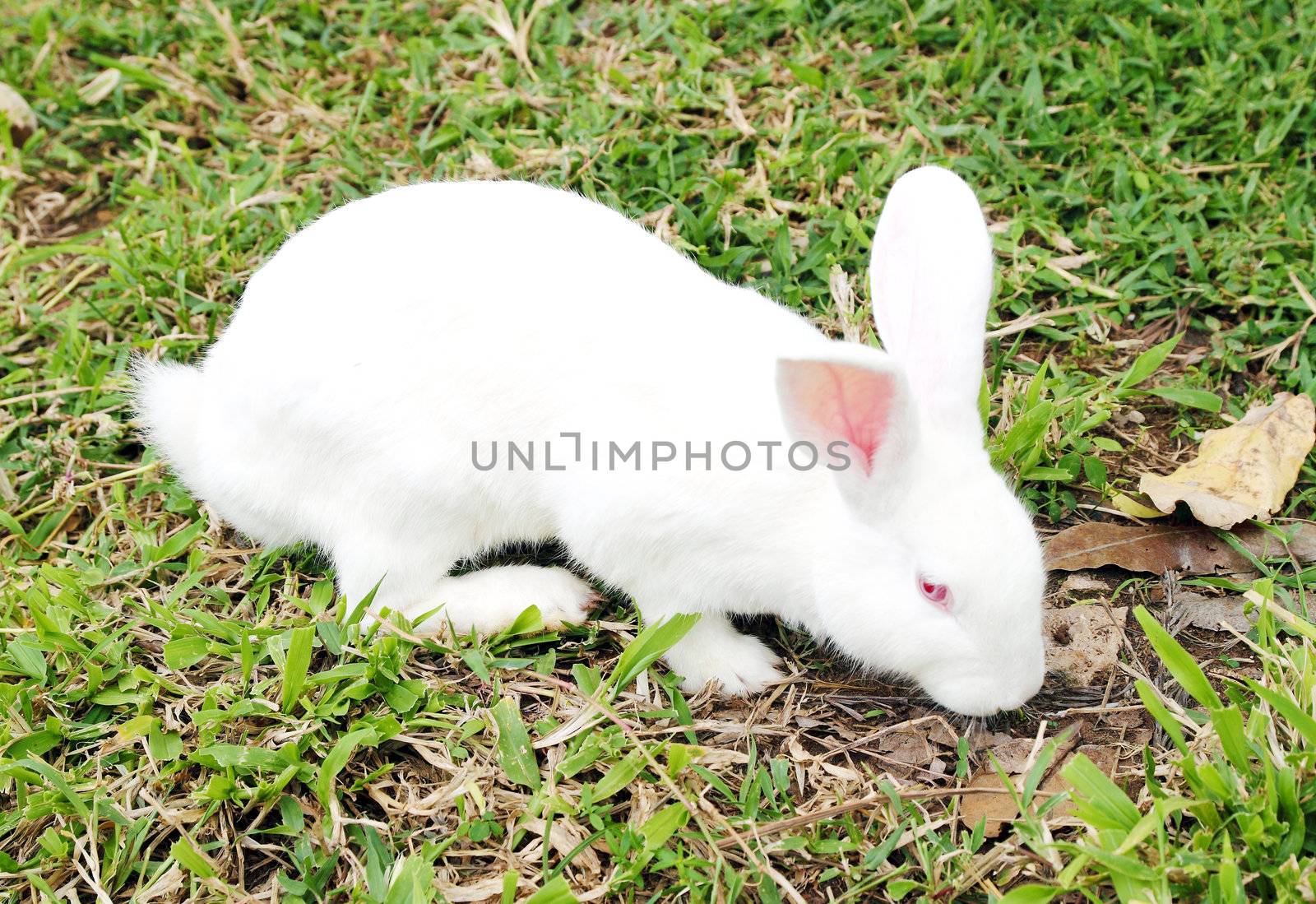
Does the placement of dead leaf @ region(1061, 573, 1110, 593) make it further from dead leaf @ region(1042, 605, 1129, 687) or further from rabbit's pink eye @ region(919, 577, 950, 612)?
rabbit's pink eye @ region(919, 577, 950, 612)

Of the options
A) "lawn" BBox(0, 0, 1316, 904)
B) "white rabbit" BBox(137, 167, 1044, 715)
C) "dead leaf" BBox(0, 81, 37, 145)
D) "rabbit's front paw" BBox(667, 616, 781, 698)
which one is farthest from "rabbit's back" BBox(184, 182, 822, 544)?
"dead leaf" BBox(0, 81, 37, 145)

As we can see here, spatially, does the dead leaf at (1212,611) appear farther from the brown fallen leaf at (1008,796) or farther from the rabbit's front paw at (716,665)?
the rabbit's front paw at (716,665)

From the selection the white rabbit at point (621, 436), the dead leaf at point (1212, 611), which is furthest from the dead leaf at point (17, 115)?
the dead leaf at point (1212, 611)

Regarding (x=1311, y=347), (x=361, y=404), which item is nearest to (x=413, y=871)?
(x=361, y=404)

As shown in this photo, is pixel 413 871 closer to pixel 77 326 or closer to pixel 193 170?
pixel 77 326

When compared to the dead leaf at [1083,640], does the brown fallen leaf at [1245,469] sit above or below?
above

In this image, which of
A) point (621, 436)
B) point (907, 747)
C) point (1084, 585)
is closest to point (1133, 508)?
point (1084, 585)
